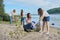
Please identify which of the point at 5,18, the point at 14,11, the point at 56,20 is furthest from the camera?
the point at 5,18

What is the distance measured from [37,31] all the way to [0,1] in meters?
22.7

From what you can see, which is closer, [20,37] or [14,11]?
[20,37]

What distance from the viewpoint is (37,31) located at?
13617mm

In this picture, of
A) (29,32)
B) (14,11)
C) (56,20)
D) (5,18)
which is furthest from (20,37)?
(5,18)

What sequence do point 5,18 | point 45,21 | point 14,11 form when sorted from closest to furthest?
point 45,21 → point 14,11 → point 5,18

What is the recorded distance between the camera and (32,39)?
11.9 meters

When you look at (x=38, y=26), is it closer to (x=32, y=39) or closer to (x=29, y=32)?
(x=29, y=32)

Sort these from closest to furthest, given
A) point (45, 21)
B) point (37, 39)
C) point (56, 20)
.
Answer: point (37, 39) → point (45, 21) → point (56, 20)

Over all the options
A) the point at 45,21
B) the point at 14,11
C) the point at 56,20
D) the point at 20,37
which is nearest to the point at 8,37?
the point at 20,37

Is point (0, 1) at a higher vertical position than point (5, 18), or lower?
higher

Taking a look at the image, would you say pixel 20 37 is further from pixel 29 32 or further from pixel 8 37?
pixel 29 32

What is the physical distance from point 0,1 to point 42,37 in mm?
24290

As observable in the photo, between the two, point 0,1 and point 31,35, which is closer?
point 31,35

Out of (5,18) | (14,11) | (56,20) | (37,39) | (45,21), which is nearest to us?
(37,39)
